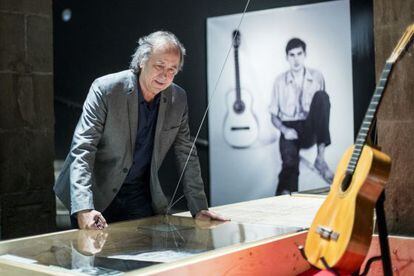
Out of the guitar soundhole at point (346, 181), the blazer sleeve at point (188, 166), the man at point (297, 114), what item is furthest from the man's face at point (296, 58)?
the guitar soundhole at point (346, 181)

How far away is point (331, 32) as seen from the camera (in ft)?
15.0

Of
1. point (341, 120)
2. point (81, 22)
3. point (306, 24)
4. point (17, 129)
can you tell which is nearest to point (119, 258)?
point (17, 129)

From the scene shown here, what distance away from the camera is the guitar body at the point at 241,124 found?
202 inches

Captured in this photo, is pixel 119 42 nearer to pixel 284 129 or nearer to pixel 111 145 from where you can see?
pixel 284 129

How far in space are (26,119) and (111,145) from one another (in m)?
1.48

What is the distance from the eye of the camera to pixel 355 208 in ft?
5.24

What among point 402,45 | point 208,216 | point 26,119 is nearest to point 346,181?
point 402,45

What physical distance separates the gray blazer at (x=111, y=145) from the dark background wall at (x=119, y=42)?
2303mm

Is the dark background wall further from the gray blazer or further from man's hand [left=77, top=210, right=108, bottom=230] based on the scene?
man's hand [left=77, top=210, right=108, bottom=230]

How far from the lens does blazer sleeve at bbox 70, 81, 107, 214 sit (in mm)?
2512

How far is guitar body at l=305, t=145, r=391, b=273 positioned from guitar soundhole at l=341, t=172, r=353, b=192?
14mm

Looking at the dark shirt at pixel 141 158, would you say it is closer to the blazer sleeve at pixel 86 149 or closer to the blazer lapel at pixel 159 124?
the blazer lapel at pixel 159 124

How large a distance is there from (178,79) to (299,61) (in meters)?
1.16

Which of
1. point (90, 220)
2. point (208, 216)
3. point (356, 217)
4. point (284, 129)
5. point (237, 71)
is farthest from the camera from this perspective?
point (237, 71)
